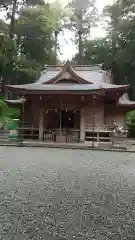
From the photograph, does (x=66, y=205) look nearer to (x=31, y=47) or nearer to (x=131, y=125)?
(x=131, y=125)

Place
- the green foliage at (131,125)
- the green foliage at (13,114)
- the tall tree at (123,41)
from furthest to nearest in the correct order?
the tall tree at (123,41) → the green foliage at (13,114) → the green foliage at (131,125)

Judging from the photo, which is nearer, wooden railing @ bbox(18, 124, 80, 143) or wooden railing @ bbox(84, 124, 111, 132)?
wooden railing @ bbox(18, 124, 80, 143)

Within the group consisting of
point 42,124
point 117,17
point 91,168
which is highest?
point 117,17

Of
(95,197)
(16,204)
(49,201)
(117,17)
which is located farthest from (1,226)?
(117,17)

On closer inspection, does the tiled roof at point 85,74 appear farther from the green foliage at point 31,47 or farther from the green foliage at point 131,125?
Result: the green foliage at point 31,47

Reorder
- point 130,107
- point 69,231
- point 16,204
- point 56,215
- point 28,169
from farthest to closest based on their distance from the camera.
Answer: point 130,107 → point 28,169 → point 16,204 → point 56,215 → point 69,231

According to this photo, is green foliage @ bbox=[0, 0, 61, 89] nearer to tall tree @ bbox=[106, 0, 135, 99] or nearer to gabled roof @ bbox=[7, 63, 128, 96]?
gabled roof @ bbox=[7, 63, 128, 96]

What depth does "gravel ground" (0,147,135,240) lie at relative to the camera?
273cm

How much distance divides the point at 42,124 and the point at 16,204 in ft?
42.1

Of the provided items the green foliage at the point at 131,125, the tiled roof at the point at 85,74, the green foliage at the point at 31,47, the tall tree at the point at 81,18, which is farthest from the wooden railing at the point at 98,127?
the tall tree at the point at 81,18

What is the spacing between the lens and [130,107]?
18.5 meters

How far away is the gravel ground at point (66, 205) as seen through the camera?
2733 millimetres

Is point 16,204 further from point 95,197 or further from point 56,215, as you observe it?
point 95,197

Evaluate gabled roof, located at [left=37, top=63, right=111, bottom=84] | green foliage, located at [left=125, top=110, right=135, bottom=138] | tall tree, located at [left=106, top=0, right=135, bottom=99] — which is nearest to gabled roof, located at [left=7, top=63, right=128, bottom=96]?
gabled roof, located at [left=37, top=63, right=111, bottom=84]
